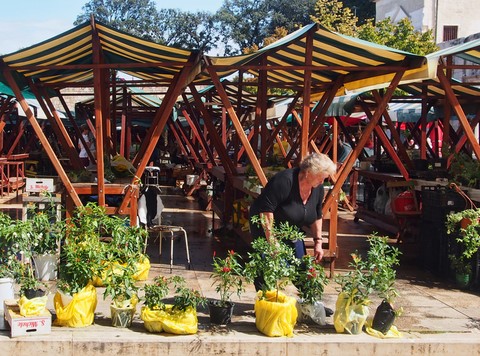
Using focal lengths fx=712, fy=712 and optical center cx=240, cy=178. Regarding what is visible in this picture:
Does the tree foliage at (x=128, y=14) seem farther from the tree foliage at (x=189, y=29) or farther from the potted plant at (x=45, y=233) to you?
the potted plant at (x=45, y=233)

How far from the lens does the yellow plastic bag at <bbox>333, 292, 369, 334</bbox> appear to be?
6.33 metres

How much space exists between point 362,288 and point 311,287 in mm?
513

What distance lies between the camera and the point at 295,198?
668cm

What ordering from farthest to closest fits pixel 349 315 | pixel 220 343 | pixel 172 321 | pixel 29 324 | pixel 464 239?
1. pixel 464 239
2. pixel 349 315
3. pixel 172 321
4. pixel 220 343
5. pixel 29 324

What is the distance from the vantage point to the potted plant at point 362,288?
621 centimetres

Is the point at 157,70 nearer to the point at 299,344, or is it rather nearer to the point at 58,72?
the point at 58,72

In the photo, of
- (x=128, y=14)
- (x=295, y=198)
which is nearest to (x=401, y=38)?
(x=295, y=198)

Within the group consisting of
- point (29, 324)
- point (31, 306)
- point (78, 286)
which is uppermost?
point (78, 286)

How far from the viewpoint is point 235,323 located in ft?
22.0

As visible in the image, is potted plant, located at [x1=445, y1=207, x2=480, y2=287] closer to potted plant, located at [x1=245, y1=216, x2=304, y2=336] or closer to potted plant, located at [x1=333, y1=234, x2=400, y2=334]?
potted plant, located at [x1=333, y1=234, x2=400, y2=334]

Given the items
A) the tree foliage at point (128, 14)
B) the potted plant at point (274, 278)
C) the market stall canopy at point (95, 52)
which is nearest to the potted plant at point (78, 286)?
the potted plant at point (274, 278)

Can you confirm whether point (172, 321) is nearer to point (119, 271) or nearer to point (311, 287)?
point (119, 271)

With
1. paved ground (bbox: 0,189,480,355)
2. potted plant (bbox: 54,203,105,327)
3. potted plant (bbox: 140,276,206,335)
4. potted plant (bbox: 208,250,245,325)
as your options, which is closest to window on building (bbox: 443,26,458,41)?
paved ground (bbox: 0,189,480,355)

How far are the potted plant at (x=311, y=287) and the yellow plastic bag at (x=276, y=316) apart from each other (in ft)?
0.86
